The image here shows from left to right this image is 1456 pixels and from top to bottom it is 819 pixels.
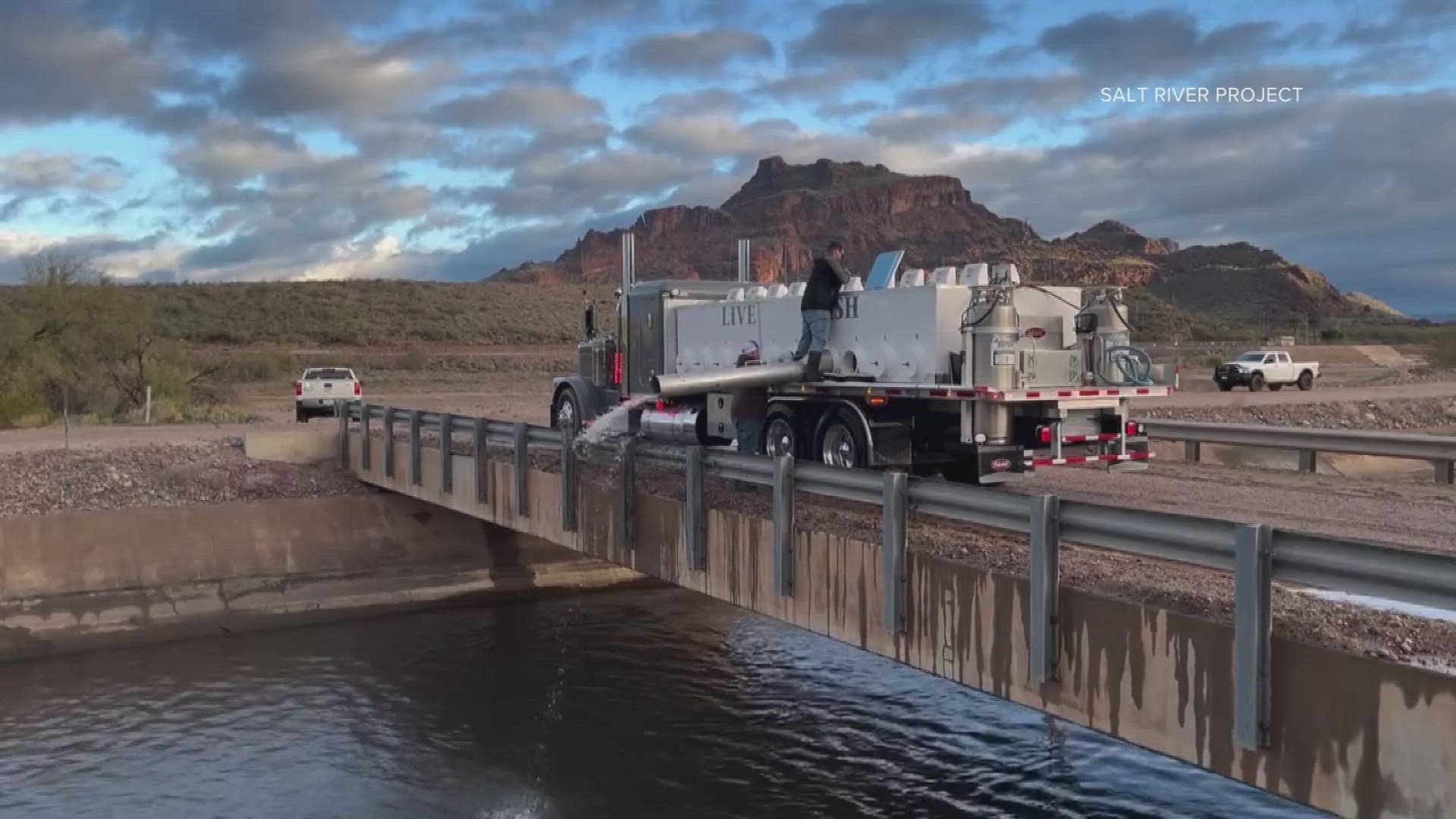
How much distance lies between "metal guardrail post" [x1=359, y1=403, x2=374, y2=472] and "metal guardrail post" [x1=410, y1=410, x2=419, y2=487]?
2.93 metres

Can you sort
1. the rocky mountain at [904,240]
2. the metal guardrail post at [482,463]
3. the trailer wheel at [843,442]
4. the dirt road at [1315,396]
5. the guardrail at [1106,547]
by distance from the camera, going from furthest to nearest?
1. the rocky mountain at [904,240]
2. the dirt road at [1315,396]
3. the metal guardrail post at [482,463]
4. the trailer wheel at [843,442]
5. the guardrail at [1106,547]

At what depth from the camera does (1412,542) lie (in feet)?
33.8

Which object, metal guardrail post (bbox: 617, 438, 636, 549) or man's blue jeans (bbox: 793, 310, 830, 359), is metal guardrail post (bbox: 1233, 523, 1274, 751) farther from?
man's blue jeans (bbox: 793, 310, 830, 359)

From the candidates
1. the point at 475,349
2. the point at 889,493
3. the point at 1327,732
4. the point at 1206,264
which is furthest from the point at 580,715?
the point at 1206,264

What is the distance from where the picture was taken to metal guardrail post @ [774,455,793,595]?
9.03m

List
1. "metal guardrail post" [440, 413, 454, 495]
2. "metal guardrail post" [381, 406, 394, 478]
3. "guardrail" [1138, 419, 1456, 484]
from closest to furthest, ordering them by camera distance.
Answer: "metal guardrail post" [440, 413, 454, 495]
"guardrail" [1138, 419, 1456, 484]
"metal guardrail post" [381, 406, 394, 478]

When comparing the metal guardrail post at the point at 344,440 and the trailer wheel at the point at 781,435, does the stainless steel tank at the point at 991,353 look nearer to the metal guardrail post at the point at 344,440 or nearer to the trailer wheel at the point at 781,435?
the trailer wheel at the point at 781,435

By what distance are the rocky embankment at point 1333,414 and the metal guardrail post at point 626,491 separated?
2059cm

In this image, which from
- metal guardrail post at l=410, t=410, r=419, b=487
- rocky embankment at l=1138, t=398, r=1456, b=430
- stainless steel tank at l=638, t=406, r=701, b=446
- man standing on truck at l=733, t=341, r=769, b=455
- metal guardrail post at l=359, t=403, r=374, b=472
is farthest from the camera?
rocky embankment at l=1138, t=398, r=1456, b=430

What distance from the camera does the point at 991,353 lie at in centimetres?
1107

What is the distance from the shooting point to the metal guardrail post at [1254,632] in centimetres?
552

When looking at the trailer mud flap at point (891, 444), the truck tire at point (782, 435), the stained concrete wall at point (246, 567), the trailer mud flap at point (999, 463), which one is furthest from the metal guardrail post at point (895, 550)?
the stained concrete wall at point (246, 567)

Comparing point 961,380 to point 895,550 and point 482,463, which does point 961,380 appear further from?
point 482,463

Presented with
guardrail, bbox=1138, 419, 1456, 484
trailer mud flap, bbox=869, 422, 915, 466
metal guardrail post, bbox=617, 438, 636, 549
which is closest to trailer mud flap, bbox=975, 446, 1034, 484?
Result: trailer mud flap, bbox=869, 422, 915, 466
